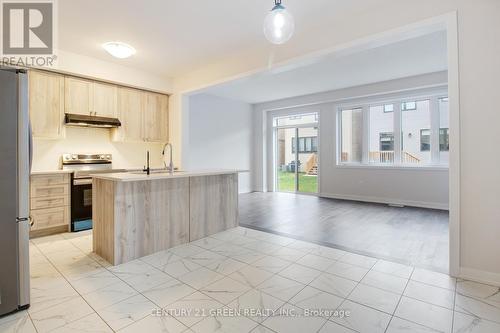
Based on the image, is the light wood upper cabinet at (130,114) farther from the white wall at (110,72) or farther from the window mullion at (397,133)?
the window mullion at (397,133)

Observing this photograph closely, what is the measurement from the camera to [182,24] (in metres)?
3.27

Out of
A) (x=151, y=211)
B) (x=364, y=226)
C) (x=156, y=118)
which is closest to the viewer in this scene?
(x=151, y=211)

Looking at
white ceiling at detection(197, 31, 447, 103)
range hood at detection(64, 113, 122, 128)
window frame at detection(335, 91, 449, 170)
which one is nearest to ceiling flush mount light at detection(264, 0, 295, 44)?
white ceiling at detection(197, 31, 447, 103)

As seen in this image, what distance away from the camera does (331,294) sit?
2158mm

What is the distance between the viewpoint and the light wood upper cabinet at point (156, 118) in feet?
17.0

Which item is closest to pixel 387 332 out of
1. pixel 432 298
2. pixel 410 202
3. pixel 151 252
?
pixel 432 298

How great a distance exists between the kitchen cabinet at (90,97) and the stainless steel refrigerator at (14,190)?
256 centimetres

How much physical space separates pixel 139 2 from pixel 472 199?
12.7ft

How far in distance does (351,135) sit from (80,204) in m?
6.26

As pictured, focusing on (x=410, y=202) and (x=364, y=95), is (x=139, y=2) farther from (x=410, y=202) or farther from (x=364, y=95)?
(x=410, y=202)

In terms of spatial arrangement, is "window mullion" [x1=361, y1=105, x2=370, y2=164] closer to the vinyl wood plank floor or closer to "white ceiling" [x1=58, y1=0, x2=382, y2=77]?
the vinyl wood plank floor

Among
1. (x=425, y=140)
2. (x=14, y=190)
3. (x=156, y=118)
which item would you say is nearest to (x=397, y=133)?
(x=425, y=140)

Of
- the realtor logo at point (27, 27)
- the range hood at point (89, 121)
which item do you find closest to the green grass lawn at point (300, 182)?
the range hood at point (89, 121)

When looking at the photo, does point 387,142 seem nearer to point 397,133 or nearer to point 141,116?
point 397,133
